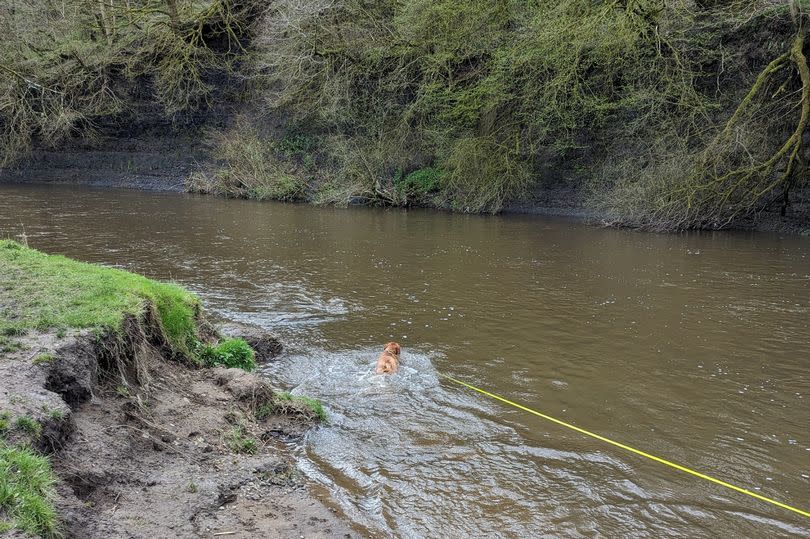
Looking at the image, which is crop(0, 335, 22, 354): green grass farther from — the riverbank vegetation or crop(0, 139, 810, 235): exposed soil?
crop(0, 139, 810, 235): exposed soil

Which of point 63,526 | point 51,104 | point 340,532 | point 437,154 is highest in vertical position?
point 51,104

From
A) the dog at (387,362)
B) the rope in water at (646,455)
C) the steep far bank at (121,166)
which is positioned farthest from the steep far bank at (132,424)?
the steep far bank at (121,166)

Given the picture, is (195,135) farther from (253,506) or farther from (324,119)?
(253,506)

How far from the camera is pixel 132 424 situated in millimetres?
4609

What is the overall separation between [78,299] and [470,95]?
17.0 meters

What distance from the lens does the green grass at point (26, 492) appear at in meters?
3.03

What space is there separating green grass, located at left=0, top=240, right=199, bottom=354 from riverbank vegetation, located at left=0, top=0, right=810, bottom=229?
555 inches

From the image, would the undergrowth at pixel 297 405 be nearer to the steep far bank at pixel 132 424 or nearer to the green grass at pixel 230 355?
the steep far bank at pixel 132 424

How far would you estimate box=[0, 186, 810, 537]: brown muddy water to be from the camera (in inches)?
181

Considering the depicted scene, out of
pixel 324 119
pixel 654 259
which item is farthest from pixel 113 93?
pixel 654 259

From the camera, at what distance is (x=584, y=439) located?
554 cm

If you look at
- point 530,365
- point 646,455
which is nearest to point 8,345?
point 646,455

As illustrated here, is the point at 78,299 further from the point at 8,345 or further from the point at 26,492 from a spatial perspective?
the point at 26,492

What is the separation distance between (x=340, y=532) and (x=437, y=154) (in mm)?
19867
